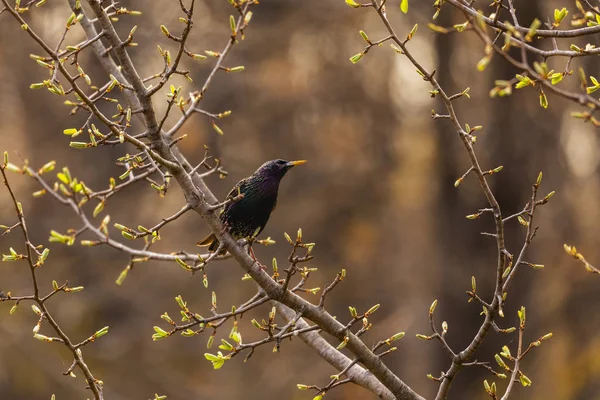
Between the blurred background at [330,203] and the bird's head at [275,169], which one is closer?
the bird's head at [275,169]

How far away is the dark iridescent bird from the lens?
188 inches

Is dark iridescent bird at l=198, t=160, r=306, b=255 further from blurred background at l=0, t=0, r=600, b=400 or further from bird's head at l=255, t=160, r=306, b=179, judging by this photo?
blurred background at l=0, t=0, r=600, b=400

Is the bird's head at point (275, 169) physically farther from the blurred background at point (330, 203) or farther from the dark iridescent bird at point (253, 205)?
the blurred background at point (330, 203)

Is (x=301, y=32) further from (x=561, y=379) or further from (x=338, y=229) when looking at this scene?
(x=561, y=379)

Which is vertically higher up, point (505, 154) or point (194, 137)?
point (194, 137)

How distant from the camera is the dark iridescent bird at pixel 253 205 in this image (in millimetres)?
4785

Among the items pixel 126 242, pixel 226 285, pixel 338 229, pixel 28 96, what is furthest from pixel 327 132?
pixel 28 96

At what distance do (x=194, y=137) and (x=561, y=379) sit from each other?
6.31m

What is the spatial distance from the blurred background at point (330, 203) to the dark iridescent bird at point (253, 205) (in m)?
5.13

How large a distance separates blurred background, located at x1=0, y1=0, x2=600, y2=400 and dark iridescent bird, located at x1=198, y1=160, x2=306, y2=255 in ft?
16.8

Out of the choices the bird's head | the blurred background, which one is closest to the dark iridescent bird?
the bird's head

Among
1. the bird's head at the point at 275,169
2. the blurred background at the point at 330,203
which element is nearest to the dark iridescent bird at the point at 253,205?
the bird's head at the point at 275,169

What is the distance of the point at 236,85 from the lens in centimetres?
1229

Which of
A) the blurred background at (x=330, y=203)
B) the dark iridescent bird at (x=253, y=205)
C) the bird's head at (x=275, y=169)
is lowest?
the dark iridescent bird at (x=253, y=205)
